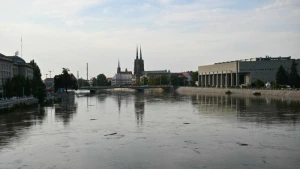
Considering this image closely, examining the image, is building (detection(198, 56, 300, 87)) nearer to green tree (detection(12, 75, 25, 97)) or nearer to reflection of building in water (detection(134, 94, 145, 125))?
reflection of building in water (detection(134, 94, 145, 125))

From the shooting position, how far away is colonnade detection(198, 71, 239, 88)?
483 feet

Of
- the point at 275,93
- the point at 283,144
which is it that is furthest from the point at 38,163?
the point at 275,93

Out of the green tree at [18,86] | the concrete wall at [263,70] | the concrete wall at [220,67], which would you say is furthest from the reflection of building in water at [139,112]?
the concrete wall at [220,67]

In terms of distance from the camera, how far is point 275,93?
321 ft

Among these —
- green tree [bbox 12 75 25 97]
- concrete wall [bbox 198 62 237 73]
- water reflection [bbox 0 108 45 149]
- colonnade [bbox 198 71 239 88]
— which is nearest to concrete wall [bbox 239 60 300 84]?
colonnade [bbox 198 71 239 88]

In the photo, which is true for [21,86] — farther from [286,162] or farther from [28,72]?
[286,162]

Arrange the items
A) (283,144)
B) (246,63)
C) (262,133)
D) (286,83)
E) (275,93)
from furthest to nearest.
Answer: (246,63) → (286,83) → (275,93) → (262,133) → (283,144)

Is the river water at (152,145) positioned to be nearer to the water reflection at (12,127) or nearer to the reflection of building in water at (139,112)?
the water reflection at (12,127)

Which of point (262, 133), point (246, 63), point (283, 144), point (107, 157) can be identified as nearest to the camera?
point (107, 157)

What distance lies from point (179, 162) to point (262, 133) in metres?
12.7

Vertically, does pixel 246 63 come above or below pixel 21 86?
above

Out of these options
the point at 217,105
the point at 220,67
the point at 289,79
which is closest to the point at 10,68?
the point at 217,105

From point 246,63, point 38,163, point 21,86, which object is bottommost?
point 38,163

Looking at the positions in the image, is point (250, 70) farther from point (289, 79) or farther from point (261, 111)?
point (261, 111)
